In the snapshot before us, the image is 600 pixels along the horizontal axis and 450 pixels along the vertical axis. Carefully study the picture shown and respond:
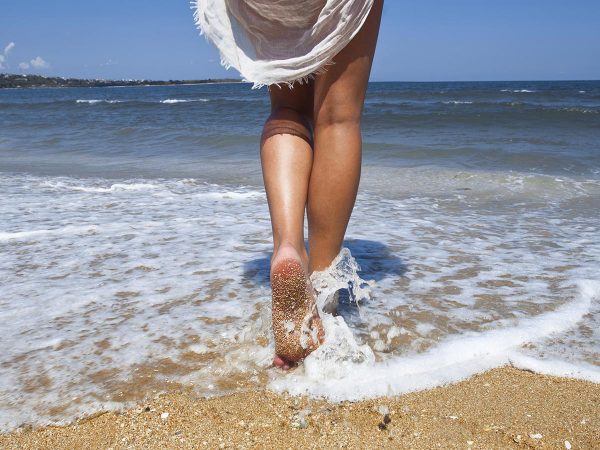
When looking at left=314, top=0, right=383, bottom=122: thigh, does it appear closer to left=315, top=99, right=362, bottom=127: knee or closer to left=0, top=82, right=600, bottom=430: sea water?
left=315, top=99, right=362, bottom=127: knee

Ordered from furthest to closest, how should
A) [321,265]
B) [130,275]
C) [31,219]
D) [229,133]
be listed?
[229,133], [31,219], [130,275], [321,265]

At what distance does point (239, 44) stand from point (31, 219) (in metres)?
2.03

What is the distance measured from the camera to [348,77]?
52.7 inches

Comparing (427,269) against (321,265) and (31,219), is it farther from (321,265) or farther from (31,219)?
(31,219)

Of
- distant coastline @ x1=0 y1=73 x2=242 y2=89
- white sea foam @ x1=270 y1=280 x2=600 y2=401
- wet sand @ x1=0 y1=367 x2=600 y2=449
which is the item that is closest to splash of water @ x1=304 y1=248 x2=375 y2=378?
white sea foam @ x1=270 y1=280 x2=600 y2=401

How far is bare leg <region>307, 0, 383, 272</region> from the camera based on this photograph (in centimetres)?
133

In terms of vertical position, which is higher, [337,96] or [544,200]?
[337,96]

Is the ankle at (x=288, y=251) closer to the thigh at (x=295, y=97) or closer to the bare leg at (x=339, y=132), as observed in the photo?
the bare leg at (x=339, y=132)

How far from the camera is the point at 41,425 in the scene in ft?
3.77

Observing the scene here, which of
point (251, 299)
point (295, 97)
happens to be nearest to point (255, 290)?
point (251, 299)

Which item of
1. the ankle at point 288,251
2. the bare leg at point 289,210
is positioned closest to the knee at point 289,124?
the bare leg at point 289,210

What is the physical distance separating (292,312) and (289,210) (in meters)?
0.25

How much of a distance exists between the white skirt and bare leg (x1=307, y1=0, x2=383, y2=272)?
0.05 m

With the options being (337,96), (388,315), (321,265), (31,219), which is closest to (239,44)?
(337,96)
